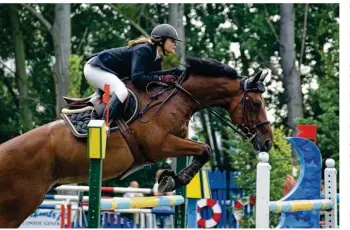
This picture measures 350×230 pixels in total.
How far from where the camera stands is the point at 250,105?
6.50 m

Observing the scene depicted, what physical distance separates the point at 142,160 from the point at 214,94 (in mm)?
837

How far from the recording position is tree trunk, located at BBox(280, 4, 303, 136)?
16.7 m

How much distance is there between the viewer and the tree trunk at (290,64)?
16672 millimetres

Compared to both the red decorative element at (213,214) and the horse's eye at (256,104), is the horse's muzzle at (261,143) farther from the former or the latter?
the red decorative element at (213,214)

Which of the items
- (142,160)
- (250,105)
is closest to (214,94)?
(250,105)

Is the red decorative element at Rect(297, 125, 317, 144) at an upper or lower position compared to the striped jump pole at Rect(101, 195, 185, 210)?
upper

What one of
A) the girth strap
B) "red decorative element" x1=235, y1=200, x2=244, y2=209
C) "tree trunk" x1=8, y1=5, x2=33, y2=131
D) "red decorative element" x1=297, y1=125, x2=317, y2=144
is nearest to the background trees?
"tree trunk" x1=8, y1=5, x2=33, y2=131

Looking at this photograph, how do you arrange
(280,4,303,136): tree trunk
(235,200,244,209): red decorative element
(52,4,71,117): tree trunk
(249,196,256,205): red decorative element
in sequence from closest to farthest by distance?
(249,196,256,205): red decorative element < (235,200,244,209): red decorative element < (52,4,71,117): tree trunk < (280,4,303,136): tree trunk

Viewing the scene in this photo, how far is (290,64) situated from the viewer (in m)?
16.9

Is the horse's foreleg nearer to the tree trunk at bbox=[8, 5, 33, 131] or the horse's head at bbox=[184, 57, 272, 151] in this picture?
the horse's head at bbox=[184, 57, 272, 151]

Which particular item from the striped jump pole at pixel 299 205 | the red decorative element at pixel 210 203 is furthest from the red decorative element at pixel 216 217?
the striped jump pole at pixel 299 205

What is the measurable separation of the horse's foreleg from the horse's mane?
2.11 feet

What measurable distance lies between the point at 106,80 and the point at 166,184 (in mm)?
966

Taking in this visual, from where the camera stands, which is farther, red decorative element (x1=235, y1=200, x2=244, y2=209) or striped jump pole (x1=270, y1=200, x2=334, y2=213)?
red decorative element (x1=235, y1=200, x2=244, y2=209)
